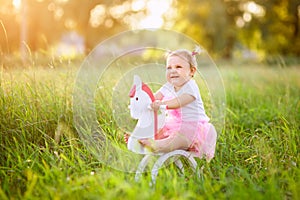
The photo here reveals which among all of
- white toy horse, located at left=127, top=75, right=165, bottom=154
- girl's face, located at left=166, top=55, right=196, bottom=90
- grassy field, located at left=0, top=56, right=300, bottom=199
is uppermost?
girl's face, located at left=166, top=55, right=196, bottom=90

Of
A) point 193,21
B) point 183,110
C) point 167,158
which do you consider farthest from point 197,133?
point 193,21

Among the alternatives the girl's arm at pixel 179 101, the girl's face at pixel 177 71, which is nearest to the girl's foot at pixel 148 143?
the girl's arm at pixel 179 101

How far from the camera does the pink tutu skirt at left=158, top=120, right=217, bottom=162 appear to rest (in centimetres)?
280

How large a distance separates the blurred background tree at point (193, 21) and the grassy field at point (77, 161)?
19.5 metres

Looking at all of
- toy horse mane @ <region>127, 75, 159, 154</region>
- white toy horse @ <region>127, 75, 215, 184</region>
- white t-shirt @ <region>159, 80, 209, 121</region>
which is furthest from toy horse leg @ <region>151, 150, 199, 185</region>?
white t-shirt @ <region>159, 80, 209, 121</region>

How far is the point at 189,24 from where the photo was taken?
2573 centimetres

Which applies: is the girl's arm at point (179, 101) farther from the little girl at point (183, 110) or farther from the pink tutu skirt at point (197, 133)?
the pink tutu skirt at point (197, 133)

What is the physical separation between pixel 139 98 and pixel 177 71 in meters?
0.39

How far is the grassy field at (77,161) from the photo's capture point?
233 centimetres

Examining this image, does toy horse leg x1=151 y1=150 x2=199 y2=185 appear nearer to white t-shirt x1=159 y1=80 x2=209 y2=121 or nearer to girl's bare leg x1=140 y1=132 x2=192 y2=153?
girl's bare leg x1=140 y1=132 x2=192 y2=153

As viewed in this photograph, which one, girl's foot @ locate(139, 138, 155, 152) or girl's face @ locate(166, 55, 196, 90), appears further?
girl's face @ locate(166, 55, 196, 90)

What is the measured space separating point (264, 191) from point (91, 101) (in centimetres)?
185

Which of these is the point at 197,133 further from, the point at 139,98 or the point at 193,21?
the point at 193,21

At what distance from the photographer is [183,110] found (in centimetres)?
288
